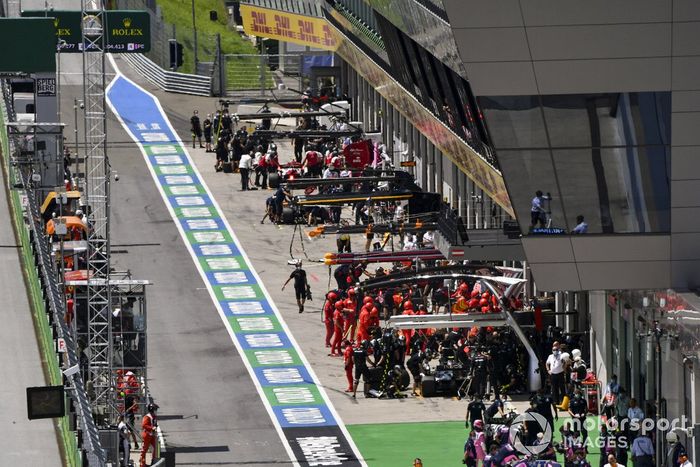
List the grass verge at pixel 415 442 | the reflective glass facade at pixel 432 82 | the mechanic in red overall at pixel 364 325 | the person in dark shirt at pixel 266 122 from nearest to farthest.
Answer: the grass verge at pixel 415 442 < the mechanic in red overall at pixel 364 325 < the reflective glass facade at pixel 432 82 < the person in dark shirt at pixel 266 122

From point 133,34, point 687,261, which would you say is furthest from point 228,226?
point 687,261

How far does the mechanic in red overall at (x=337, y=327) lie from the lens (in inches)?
1900

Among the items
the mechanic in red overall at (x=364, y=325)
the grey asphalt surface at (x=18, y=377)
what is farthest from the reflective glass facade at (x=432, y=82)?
the grey asphalt surface at (x=18, y=377)

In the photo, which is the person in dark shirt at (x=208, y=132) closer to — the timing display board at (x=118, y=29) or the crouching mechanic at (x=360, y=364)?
the timing display board at (x=118, y=29)

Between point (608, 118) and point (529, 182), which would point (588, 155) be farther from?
point (529, 182)

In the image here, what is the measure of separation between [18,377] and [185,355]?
15.8ft

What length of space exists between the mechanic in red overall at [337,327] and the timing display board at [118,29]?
107 feet

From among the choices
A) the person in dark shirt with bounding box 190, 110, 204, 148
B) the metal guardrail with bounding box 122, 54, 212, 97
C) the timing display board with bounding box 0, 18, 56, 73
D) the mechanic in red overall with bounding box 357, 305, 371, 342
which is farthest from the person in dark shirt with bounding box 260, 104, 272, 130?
the mechanic in red overall with bounding box 357, 305, 371, 342

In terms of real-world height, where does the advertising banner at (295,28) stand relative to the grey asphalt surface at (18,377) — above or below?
above

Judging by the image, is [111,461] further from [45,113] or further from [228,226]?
[45,113]

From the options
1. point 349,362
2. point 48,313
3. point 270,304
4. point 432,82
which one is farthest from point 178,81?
point 349,362

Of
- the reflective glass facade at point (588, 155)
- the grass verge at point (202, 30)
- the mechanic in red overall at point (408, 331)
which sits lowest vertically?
the mechanic in red overall at point (408, 331)

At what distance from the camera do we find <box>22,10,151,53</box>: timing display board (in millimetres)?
79688

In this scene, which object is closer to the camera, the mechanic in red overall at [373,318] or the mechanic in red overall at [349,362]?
the mechanic in red overall at [349,362]
